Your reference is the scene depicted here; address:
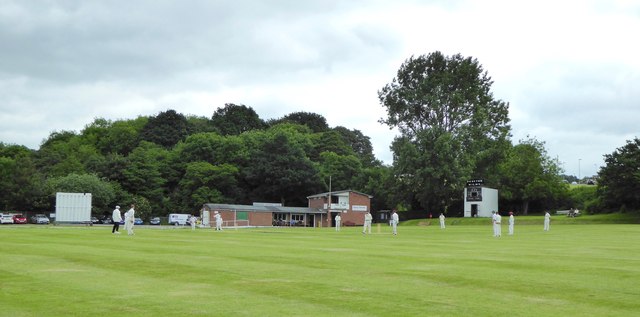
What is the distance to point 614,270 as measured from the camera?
59.4 ft

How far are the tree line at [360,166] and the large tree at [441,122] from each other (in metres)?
0.16

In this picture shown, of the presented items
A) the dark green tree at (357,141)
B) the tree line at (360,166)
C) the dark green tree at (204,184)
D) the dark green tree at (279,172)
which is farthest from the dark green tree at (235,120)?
the dark green tree at (204,184)

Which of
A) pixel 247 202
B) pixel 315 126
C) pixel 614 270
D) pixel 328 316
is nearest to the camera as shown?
pixel 328 316

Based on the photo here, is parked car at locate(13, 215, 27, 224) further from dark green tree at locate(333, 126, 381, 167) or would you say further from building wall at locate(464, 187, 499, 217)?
dark green tree at locate(333, 126, 381, 167)

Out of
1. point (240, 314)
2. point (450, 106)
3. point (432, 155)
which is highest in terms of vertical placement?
point (450, 106)

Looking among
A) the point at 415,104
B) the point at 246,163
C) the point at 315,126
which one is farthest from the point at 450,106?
the point at 315,126

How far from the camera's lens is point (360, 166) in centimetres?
12012

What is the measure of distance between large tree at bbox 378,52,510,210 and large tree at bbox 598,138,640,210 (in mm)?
14672

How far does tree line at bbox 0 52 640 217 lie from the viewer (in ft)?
293

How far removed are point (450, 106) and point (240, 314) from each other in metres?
83.8

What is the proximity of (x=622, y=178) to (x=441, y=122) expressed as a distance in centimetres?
2550

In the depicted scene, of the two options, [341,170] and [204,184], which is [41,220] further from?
[341,170]

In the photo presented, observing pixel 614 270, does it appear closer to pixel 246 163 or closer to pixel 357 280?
pixel 357 280

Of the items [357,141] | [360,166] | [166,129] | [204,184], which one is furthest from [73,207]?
[357,141]
